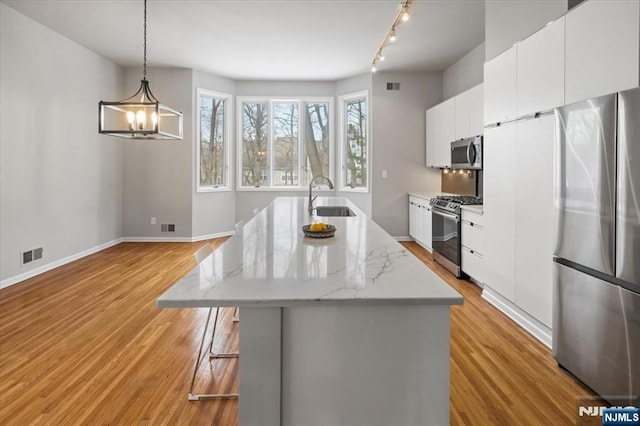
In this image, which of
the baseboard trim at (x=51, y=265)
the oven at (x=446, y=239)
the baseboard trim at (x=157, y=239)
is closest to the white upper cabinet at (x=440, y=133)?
the oven at (x=446, y=239)

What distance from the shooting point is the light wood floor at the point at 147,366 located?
6.61ft

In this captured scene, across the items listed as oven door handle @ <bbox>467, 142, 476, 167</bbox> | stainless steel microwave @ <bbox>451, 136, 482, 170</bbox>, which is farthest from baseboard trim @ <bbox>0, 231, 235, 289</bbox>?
oven door handle @ <bbox>467, 142, 476, 167</bbox>

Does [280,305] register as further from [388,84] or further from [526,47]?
[388,84]

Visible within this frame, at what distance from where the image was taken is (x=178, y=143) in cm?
690

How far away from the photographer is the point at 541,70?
2.82 metres

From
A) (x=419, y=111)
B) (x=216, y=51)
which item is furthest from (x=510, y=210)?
(x=216, y=51)

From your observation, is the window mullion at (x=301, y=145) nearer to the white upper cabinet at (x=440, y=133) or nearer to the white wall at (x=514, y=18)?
the white upper cabinet at (x=440, y=133)

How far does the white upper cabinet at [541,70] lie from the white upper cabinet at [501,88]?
93 mm

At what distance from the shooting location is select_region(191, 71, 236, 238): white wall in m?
6.95

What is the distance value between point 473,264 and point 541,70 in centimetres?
210

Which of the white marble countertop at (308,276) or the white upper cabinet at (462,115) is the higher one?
the white upper cabinet at (462,115)

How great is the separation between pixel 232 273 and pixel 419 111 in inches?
246

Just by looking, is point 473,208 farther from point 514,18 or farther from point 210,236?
point 210,236

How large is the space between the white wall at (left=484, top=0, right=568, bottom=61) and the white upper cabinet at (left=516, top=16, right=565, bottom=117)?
0.12 meters
